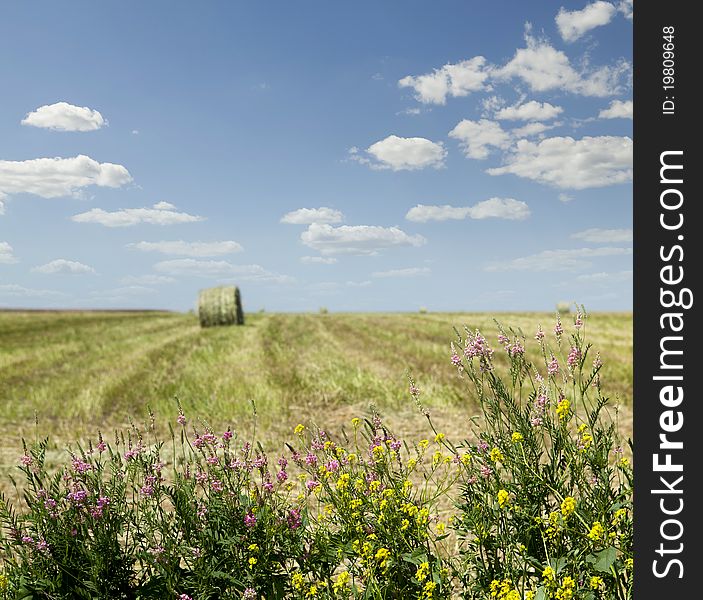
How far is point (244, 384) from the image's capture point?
12031 mm

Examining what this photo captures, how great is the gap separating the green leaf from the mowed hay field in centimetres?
400

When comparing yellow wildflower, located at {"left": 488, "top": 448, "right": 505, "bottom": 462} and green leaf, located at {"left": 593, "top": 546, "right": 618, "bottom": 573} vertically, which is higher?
yellow wildflower, located at {"left": 488, "top": 448, "right": 505, "bottom": 462}

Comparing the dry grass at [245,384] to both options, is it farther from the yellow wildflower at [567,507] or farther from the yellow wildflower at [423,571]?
the yellow wildflower at [423,571]

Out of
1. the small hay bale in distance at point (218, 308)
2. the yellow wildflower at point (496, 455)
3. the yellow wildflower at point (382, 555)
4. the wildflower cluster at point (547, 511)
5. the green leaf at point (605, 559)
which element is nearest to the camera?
the green leaf at point (605, 559)

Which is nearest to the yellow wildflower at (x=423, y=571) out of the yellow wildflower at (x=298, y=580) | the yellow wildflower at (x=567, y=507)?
the yellow wildflower at (x=298, y=580)

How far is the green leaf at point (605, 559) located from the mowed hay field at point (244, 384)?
158 inches

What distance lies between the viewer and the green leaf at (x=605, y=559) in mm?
2764

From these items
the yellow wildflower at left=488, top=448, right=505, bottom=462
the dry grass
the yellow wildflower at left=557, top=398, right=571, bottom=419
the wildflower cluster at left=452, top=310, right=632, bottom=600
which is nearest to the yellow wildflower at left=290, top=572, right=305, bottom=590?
the wildflower cluster at left=452, top=310, right=632, bottom=600

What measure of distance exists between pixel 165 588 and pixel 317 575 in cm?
88

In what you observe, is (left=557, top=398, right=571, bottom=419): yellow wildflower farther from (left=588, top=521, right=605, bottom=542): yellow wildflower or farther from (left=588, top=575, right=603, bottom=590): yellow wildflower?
(left=588, top=575, right=603, bottom=590): yellow wildflower

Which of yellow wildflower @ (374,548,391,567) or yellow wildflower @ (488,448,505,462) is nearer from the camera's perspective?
yellow wildflower @ (374,548,391,567)

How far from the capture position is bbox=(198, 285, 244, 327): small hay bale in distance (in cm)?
2742

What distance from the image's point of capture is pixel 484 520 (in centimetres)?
320
